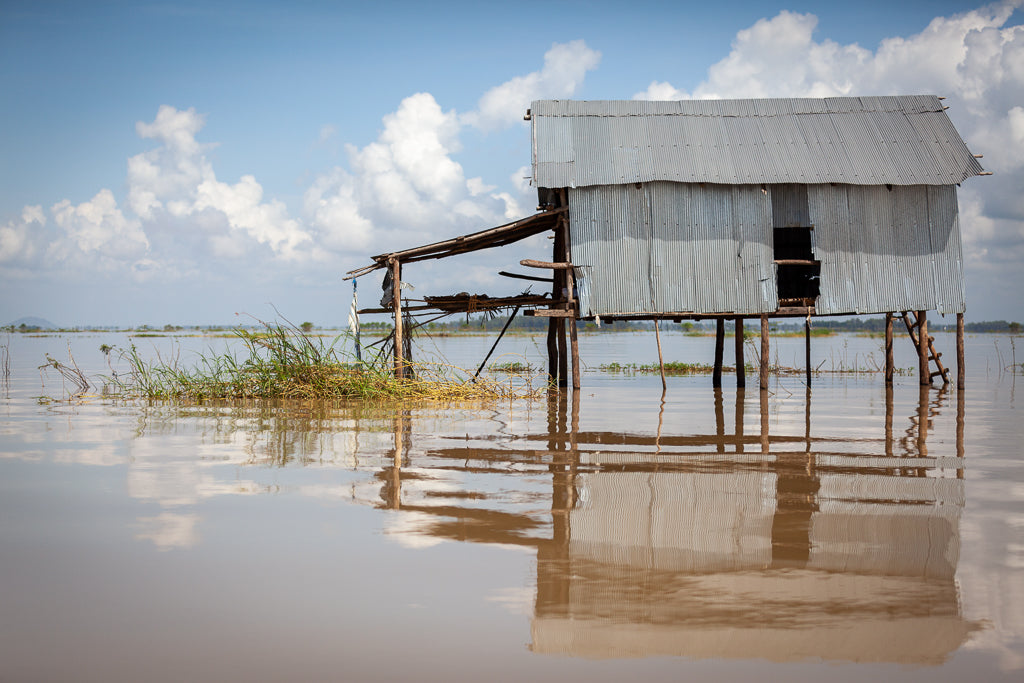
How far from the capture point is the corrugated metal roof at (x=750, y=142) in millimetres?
16094

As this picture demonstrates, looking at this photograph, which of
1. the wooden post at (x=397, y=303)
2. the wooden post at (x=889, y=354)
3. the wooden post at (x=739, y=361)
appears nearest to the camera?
the wooden post at (x=397, y=303)

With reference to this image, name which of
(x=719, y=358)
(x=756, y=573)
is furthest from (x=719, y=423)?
(x=719, y=358)

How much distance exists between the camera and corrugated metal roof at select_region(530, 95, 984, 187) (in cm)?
1609

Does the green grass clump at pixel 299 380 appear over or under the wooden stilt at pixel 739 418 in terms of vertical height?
over

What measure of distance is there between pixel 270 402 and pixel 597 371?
12.6 m

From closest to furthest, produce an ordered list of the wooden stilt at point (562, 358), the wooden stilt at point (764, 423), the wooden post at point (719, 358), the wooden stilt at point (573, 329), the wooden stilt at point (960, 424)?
1. the wooden stilt at point (960, 424)
2. the wooden stilt at point (764, 423)
3. the wooden stilt at point (573, 329)
4. the wooden stilt at point (562, 358)
5. the wooden post at point (719, 358)

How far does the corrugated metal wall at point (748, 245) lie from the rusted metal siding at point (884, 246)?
2 centimetres

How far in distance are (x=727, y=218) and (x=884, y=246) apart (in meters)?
3.29

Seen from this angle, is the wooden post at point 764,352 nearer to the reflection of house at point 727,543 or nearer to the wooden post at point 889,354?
the wooden post at point 889,354

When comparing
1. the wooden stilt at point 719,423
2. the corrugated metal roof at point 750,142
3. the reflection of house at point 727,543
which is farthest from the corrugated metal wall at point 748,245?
the reflection of house at point 727,543

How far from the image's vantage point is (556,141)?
54.3ft

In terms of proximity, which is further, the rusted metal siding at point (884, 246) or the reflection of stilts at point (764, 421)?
the rusted metal siding at point (884, 246)

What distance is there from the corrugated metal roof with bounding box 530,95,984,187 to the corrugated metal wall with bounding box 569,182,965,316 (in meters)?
0.31

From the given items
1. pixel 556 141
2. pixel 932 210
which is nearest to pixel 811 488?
pixel 556 141
